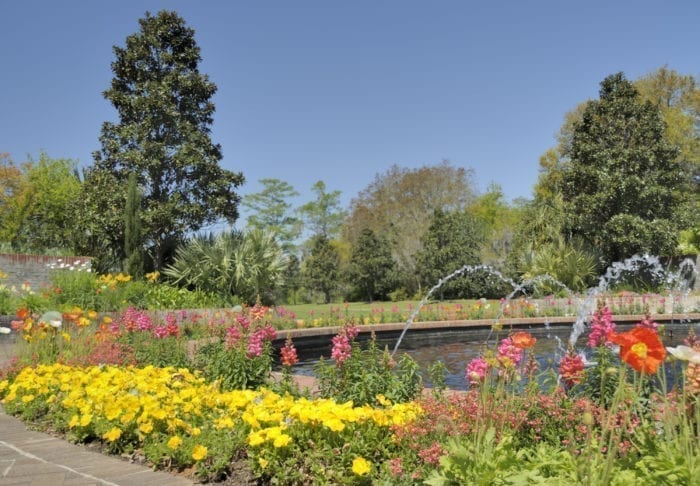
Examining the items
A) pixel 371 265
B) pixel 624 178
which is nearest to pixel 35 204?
pixel 371 265

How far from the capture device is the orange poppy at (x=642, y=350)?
5.81 ft

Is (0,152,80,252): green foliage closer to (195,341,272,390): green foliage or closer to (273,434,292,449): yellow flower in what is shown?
(195,341,272,390): green foliage

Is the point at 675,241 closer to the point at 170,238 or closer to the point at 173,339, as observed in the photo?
the point at 170,238


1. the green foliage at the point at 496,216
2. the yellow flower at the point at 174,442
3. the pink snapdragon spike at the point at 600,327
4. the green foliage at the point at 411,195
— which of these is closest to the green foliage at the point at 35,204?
the green foliage at the point at 411,195

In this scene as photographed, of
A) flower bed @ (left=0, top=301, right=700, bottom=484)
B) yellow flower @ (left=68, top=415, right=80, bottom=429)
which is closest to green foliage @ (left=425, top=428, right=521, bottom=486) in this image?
flower bed @ (left=0, top=301, right=700, bottom=484)

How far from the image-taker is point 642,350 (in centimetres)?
179

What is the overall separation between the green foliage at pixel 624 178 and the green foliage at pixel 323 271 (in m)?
12.0

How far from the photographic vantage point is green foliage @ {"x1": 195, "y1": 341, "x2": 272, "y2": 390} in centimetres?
480

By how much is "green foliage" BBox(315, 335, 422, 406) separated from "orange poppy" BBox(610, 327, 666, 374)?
6.80 feet

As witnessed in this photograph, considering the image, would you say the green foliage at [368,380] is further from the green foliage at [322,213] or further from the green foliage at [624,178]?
the green foliage at [322,213]

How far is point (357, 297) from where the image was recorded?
26.4 metres

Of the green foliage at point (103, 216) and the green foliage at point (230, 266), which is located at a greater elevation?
the green foliage at point (103, 216)

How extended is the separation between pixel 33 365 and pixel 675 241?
59.0 ft

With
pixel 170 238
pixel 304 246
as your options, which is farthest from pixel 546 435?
pixel 304 246
